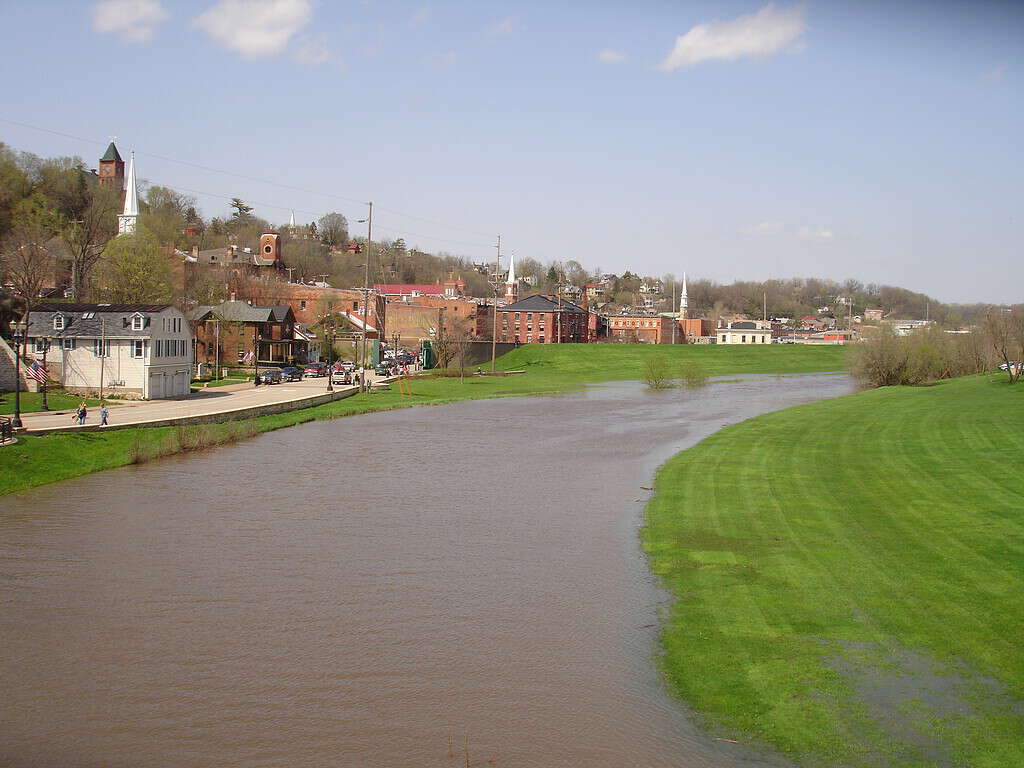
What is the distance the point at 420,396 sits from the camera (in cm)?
6188

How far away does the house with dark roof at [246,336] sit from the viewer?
244 ft

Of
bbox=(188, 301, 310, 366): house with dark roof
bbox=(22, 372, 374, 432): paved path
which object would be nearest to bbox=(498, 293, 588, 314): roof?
bbox=(188, 301, 310, 366): house with dark roof

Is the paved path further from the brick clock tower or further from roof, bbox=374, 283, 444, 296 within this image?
the brick clock tower

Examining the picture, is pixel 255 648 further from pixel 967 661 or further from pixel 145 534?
pixel 967 661

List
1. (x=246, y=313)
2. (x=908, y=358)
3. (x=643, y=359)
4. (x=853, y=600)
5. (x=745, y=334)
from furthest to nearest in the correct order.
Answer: (x=745, y=334), (x=643, y=359), (x=246, y=313), (x=908, y=358), (x=853, y=600)

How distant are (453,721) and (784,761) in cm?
389

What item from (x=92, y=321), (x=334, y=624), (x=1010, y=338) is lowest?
(x=334, y=624)

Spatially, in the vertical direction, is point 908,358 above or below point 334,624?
above

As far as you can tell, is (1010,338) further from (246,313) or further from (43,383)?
(43,383)

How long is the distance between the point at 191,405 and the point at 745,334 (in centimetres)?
14259

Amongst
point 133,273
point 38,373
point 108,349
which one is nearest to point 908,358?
point 108,349

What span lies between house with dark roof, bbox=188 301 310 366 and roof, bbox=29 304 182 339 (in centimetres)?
2222

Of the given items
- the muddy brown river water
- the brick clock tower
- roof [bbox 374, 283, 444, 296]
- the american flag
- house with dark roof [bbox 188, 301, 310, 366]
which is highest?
the brick clock tower

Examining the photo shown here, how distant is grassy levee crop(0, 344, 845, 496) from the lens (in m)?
29.3
